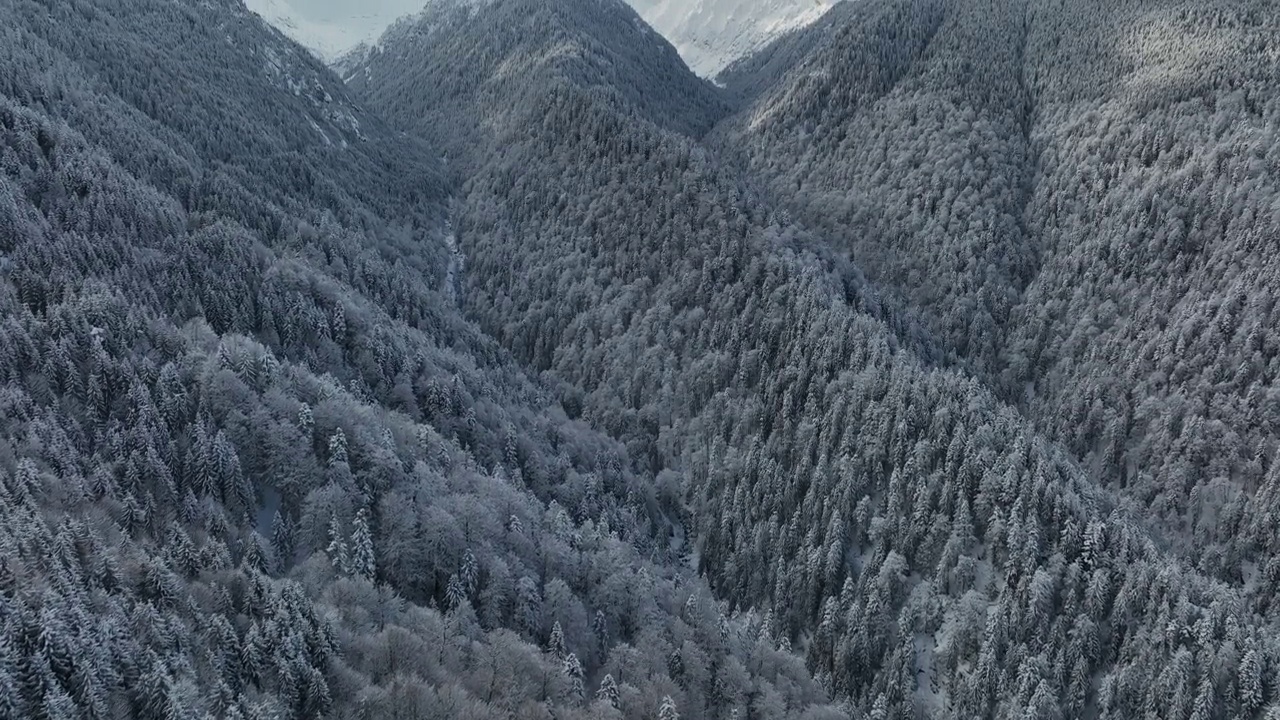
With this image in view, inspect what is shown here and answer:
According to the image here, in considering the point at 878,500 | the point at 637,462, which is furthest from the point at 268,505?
the point at 878,500

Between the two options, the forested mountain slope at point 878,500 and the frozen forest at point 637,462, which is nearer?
the frozen forest at point 637,462

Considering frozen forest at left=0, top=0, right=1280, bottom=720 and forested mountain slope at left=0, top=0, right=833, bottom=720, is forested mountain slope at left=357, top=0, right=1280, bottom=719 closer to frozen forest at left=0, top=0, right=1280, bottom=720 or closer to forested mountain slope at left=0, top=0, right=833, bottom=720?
frozen forest at left=0, top=0, right=1280, bottom=720

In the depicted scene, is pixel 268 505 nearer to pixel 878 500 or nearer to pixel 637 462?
pixel 637 462

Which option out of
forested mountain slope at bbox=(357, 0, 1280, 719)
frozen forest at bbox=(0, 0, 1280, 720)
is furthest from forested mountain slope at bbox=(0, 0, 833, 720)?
forested mountain slope at bbox=(357, 0, 1280, 719)

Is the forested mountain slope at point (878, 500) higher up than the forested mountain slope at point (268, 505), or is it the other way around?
the forested mountain slope at point (878, 500)

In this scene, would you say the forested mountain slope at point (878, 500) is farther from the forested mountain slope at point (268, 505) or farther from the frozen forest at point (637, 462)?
the forested mountain slope at point (268, 505)

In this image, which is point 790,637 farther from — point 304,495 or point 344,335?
point 344,335

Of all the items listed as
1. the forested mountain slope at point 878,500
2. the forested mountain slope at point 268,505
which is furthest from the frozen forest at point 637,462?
the forested mountain slope at point 878,500
